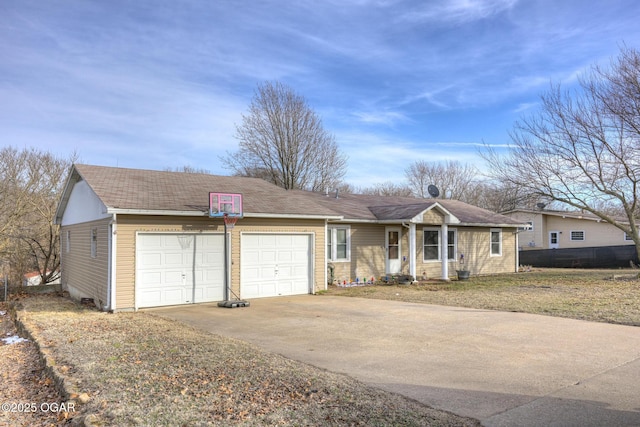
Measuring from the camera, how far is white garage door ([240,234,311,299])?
13.5 m

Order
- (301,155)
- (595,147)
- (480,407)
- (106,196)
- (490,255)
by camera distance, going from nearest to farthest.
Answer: (480,407) → (106,196) → (595,147) → (490,255) → (301,155)

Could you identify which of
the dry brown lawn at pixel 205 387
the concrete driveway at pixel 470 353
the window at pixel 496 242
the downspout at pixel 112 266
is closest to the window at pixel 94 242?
the downspout at pixel 112 266

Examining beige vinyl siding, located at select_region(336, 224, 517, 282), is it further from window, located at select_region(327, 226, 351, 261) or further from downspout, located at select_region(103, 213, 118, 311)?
downspout, located at select_region(103, 213, 118, 311)

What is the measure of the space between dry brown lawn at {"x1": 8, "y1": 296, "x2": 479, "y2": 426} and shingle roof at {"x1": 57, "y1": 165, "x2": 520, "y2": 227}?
4614mm

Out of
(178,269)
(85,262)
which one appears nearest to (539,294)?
(178,269)

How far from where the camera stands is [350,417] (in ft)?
14.4

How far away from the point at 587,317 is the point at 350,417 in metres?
7.83

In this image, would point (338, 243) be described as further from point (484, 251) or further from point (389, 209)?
point (484, 251)

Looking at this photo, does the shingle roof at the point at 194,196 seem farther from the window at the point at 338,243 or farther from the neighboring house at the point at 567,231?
the neighboring house at the point at 567,231

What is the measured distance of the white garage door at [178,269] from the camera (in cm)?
1179

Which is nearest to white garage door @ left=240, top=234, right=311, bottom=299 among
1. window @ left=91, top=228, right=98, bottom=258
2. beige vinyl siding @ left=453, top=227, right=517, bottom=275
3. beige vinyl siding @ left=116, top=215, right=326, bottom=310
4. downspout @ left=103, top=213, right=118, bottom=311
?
beige vinyl siding @ left=116, top=215, right=326, bottom=310

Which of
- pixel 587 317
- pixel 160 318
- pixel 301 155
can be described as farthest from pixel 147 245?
pixel 301 155

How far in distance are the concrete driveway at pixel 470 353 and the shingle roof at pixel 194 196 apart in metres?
2.85

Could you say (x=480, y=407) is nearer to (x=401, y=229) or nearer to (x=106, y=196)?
(x=106, y=196)
